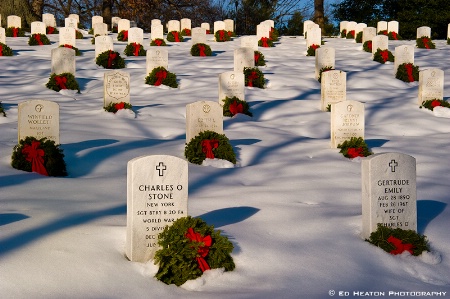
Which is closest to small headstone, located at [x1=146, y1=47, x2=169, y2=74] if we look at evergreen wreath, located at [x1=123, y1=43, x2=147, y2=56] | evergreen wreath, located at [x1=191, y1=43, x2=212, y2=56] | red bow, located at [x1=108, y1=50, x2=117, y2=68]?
red bow, located at [x1=108, y1=50, x2=117, y2=68]

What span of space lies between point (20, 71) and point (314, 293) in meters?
14.2

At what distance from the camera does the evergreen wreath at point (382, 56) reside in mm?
20203

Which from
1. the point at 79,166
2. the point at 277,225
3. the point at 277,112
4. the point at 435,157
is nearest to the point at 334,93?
the point at 277,112

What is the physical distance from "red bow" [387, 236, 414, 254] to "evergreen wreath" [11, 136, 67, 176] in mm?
3977

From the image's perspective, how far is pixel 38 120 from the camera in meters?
8.80

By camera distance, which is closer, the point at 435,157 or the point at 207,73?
the point at 435,157

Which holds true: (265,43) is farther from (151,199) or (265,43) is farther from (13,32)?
(151,199)

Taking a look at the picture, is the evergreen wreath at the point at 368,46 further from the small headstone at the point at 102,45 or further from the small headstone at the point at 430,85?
the small headstone at the point at 430,85

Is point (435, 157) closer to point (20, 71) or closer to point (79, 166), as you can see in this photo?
point (79, 166)

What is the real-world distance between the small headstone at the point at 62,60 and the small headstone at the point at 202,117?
20.0 feet

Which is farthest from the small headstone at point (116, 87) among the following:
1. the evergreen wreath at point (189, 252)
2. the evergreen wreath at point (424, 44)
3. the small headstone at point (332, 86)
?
the evergreen wreath at point (424, 44)

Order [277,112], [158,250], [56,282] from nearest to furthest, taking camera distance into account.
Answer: [56,282]
[158,250]
[277,112]

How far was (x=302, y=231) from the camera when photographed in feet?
20.5

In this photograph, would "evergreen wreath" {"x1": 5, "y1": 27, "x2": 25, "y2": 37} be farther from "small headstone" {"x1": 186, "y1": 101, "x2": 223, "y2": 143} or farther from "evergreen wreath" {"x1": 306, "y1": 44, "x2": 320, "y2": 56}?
"small headstone" {"x1": 186, "y1": 101, "x2": 223, "y2": 143}
